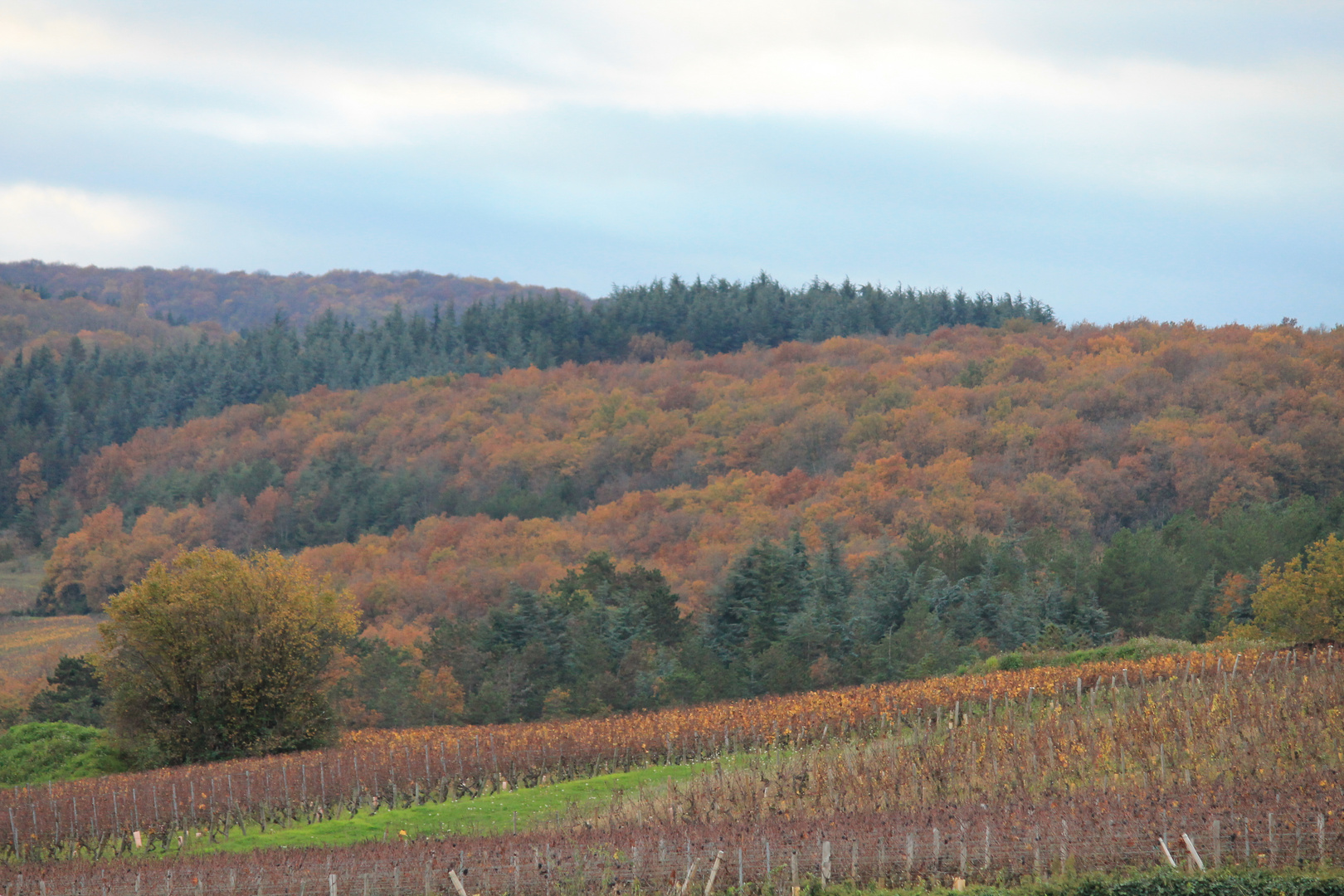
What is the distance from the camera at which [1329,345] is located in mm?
138125

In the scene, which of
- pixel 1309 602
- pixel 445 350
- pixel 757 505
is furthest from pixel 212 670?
Answer: pixel 445 350

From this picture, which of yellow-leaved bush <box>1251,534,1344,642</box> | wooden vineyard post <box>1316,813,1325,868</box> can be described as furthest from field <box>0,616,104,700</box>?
wooden vineyard post <box>1316,813,1325,868</box>

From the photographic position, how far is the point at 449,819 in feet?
88.3

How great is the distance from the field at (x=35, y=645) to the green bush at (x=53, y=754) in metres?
29.8

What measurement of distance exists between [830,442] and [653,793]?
113305mm

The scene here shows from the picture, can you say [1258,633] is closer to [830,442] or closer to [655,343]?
[830,442]

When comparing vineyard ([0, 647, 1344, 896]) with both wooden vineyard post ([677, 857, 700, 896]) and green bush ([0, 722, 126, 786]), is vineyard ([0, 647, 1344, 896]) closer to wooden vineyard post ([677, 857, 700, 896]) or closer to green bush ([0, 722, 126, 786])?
wooden vineyard post ([677, 857, 700, 896])

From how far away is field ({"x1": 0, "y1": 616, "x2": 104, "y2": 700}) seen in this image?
74963mm

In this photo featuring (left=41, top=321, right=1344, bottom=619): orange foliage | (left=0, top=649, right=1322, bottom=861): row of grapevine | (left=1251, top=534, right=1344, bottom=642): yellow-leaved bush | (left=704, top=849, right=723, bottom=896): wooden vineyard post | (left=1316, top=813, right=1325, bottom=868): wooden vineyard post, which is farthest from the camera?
(left=41, top=321, right=1344, bottom=619): orange foliage

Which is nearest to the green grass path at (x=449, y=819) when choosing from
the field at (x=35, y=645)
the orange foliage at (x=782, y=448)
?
the field at (x=35, y=645)

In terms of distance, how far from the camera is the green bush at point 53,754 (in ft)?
120

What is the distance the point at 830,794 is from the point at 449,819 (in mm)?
8140

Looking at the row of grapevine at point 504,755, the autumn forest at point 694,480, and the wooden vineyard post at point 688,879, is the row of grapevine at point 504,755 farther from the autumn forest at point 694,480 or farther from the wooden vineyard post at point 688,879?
the autumn forest at point 694,480

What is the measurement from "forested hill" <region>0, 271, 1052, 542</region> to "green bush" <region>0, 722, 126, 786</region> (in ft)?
444
